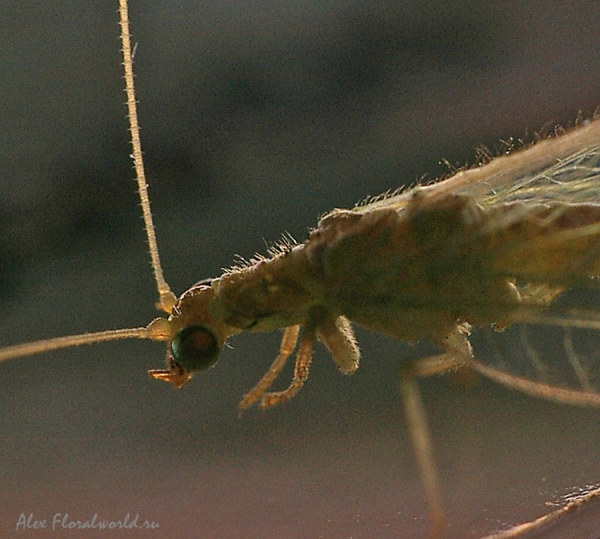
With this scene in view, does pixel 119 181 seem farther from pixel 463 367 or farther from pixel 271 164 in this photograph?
pixel 463 367

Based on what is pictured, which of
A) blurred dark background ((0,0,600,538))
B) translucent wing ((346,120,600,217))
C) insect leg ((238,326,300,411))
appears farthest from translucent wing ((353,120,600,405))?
blurred dark background ((0,0,600,538))

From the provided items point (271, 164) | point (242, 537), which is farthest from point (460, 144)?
point (242, 537)

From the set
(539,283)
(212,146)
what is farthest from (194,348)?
(212,146)

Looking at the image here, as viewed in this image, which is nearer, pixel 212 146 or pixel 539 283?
pixel 539 283

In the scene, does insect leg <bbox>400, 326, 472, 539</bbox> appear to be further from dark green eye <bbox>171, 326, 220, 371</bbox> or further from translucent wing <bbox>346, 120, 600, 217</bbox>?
dark green eye <bbox>171, 326, 220, 371</bbox>

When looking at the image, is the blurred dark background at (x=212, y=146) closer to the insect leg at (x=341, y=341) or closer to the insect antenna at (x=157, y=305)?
the insect leg at (x=341, y=341)

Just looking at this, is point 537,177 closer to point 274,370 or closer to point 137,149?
point 274,370
